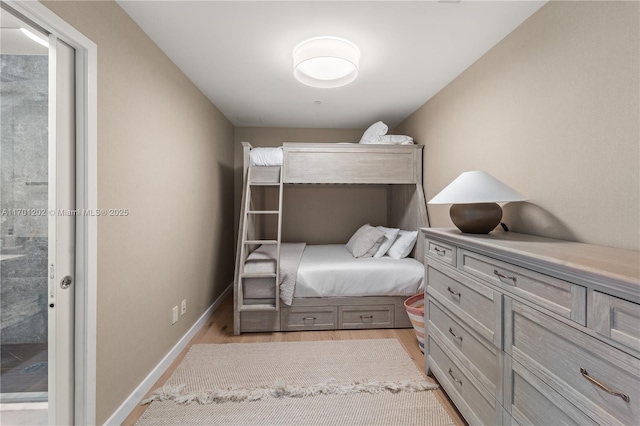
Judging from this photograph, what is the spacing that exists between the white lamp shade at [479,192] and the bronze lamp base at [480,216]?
93 millimetres

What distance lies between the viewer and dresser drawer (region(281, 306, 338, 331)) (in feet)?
8.83

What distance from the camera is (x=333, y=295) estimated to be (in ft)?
8.84

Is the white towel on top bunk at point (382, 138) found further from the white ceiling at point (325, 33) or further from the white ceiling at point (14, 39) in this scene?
the white ceiling at point (14, 39)

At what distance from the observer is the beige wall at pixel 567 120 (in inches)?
44.8

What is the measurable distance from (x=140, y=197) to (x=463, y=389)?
7.40ft

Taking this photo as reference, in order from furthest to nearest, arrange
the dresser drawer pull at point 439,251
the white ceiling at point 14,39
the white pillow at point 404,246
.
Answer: the white pillow at point 404,246 < the dresser drawer pull at point 439,251 < the white ceiling at point 14,39

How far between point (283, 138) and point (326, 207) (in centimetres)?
123

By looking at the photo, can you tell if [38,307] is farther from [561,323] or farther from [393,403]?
[561,323]

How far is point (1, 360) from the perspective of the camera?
1.07 m

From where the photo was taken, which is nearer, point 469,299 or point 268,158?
point 469,299

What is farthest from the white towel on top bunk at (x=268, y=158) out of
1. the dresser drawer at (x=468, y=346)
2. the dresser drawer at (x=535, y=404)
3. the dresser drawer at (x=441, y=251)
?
the dresser drawer at (x=535, y=404)

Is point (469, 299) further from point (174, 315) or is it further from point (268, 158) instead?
point (268, 158)

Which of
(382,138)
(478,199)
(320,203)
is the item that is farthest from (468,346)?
(320,203)

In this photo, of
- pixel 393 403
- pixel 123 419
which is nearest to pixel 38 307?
pixel 123 419
